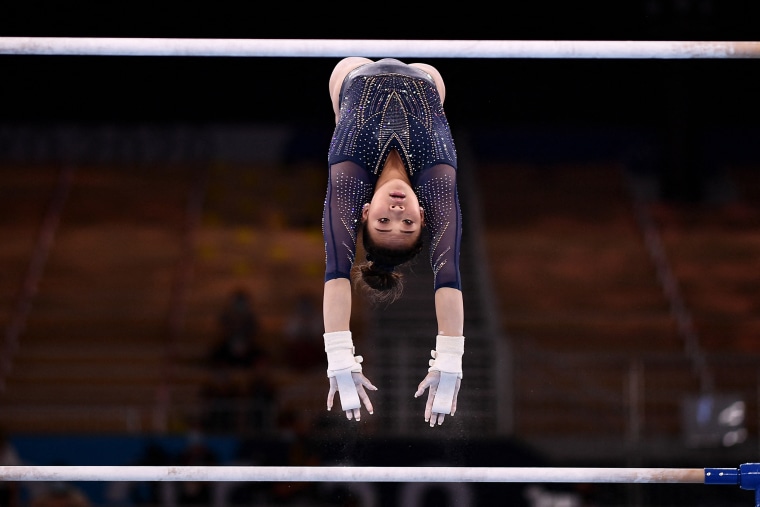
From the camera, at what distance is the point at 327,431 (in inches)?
210

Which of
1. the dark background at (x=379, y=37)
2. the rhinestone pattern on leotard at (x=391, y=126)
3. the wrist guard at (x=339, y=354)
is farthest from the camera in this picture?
the dark background at (x=379, y=37)

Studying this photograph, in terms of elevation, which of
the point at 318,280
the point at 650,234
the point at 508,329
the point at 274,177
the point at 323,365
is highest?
the point at 274,177

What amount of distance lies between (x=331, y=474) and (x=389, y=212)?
1186mm

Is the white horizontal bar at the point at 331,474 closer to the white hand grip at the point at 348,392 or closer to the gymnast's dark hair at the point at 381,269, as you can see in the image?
the white hand grip at the point at 348,392

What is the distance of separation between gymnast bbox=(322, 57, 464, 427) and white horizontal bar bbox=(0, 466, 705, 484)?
26cm

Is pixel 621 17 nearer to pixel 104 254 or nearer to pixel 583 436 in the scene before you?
pixel 583 436

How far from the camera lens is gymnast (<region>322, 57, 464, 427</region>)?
4.18m

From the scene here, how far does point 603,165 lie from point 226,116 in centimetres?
612

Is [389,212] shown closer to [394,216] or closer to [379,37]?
[394,216]

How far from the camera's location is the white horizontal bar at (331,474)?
421 centimetres

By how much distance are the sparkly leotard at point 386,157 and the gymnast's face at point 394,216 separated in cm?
11

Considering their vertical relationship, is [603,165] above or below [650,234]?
above

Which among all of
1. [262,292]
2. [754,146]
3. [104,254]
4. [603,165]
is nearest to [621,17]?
[603,165]

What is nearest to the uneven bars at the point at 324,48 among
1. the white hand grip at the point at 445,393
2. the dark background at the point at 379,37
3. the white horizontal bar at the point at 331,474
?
the white hand grip at the point at 445,393
